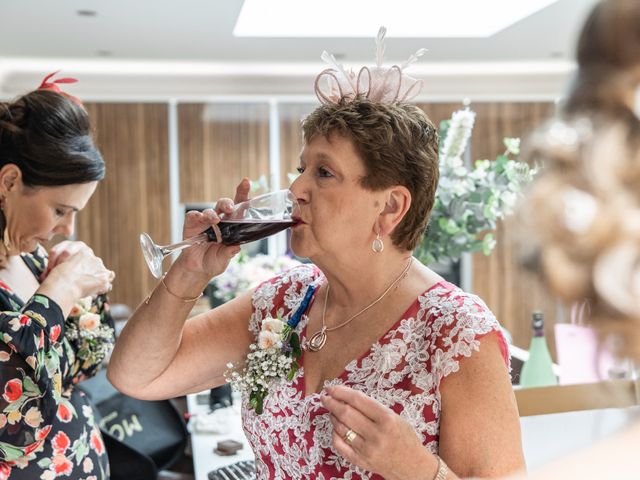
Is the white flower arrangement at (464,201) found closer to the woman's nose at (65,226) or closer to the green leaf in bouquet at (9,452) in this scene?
the woman's nose at (65,226)

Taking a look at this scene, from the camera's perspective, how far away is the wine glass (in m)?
1.58

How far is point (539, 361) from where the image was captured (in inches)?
103

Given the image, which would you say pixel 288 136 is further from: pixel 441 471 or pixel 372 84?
pixel 441 471

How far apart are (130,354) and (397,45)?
476 centimetres

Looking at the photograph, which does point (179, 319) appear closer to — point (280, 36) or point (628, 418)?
point (628, 418)

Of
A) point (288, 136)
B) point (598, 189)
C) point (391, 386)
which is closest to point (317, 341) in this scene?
point (391, 386)

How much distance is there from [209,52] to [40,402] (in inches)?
196

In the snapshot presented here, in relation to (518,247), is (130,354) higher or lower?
lower

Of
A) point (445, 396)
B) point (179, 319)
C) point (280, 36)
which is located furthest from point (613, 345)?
point (280, 36)

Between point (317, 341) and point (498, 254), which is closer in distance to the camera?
point (317, 341)

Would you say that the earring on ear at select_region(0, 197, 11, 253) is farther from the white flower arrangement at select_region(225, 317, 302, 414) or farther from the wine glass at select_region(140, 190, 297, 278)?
the white flower arrangement at select_region(225, 317, 302, 414)

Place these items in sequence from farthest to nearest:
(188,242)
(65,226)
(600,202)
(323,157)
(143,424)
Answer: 1. (143,424)
2. (65,226)
3. (188,242)
4. (323,157)
5. (600,202)

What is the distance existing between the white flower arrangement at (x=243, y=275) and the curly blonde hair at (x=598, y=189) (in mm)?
2788

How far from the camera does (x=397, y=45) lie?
5.98 meters
